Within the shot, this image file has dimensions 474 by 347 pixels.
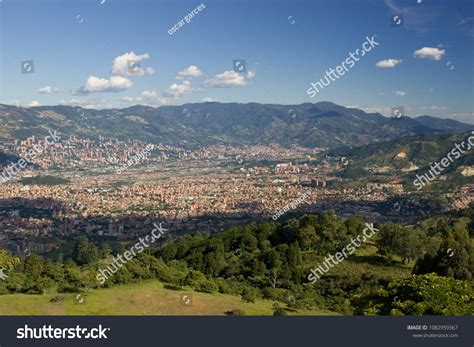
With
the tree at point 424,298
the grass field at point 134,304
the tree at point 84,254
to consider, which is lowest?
the tree at point 84,254

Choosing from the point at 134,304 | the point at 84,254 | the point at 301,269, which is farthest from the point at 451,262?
the point at 84,254

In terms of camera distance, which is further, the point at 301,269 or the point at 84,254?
the point at 84,254

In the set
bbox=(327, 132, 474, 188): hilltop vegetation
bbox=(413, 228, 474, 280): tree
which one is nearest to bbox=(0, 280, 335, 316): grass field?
bbox=(413, 228, 474, 280): tree

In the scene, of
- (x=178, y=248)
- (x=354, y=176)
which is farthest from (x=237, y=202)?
(x=178, y=248)

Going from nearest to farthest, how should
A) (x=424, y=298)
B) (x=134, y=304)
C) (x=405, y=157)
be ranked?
(x=424, y=298) → (x=134, y=304) → (x=405, y=157)

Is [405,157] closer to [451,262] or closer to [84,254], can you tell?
[84,254]

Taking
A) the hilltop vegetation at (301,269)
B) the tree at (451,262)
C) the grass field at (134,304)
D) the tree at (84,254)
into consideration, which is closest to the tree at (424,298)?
the hilltop vegetation at (301,269)

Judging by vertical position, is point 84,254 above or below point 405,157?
below

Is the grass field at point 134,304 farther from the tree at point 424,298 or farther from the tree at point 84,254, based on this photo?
the tree at point 84,254
